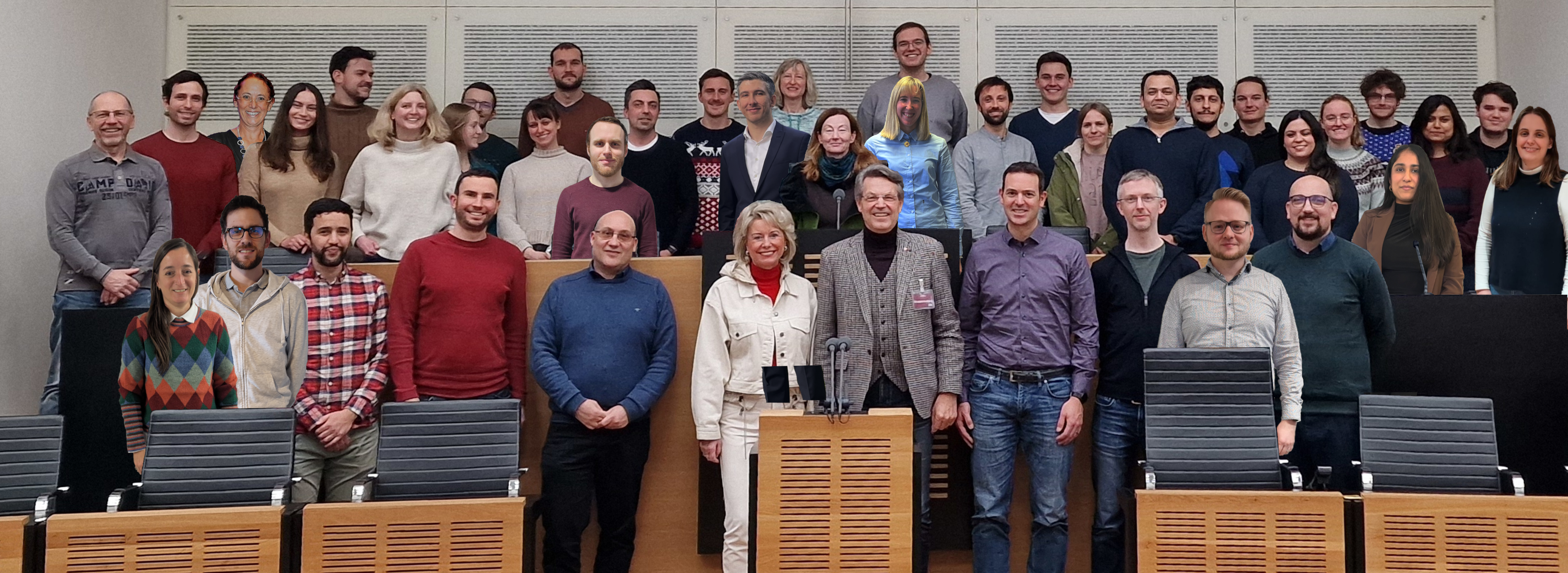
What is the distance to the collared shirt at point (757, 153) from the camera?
16.4ft

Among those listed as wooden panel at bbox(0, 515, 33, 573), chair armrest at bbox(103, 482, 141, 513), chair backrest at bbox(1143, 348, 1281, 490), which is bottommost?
wooden panel at bbox(0, 515, 33, 573)

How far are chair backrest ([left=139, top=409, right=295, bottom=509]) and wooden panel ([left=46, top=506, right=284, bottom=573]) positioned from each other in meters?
0.28

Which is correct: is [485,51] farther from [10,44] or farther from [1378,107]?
[1378,107]

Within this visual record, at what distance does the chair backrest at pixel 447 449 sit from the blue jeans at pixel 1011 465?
1520mm

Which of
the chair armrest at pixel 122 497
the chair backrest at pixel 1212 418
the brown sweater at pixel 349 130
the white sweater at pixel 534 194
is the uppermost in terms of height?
the brown sweater at pixel 349 130

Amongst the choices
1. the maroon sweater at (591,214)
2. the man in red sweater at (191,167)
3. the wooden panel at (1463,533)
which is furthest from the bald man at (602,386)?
the wooden panel at (1463,533)

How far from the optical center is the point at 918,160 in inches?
188

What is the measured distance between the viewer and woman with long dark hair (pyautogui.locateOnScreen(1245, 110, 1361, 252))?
4.93 metres

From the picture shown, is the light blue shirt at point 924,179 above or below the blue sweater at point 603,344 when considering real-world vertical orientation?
above

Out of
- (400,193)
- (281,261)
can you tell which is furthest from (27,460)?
(400,193)

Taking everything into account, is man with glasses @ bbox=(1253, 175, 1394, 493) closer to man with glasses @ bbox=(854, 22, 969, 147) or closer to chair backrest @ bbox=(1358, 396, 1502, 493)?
chair backrest @ bbox=(1358, 396, 1502, 493)

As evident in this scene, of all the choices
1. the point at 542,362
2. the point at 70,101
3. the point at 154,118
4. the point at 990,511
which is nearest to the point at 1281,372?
the point at 990,511

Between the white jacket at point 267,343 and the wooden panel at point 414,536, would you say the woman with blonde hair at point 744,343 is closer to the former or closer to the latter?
the wooden panel at point 414,536

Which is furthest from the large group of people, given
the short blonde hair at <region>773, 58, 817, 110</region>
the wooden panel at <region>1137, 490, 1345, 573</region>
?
the short blonde hair at <region>773, 58, 817, 110</region>
